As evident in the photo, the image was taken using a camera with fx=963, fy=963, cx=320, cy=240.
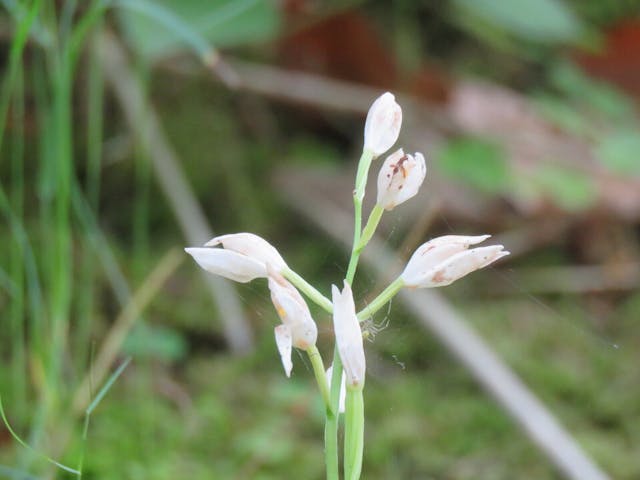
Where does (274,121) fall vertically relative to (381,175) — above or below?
below

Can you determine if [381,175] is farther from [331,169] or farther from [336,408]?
[331,169]

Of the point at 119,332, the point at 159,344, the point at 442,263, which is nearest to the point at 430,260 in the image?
the point at 442,263

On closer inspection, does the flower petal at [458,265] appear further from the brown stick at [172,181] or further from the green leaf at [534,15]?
the green leaf at [534,15]

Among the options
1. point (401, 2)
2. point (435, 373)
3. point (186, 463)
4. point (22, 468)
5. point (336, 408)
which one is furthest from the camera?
point (401, 2)

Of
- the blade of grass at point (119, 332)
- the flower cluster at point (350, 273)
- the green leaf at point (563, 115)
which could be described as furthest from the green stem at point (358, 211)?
the green leaf at point (563, 115)

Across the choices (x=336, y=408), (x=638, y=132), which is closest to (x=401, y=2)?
(x=638, y=132)
